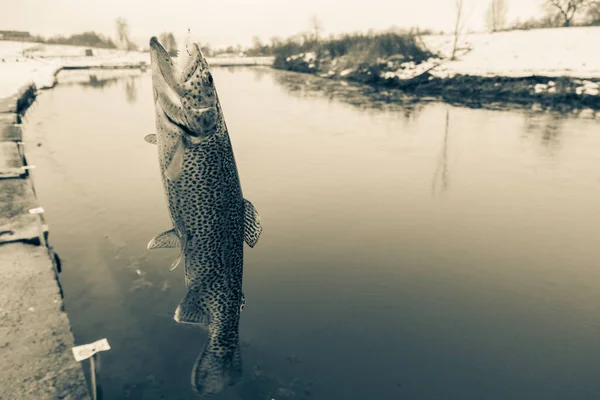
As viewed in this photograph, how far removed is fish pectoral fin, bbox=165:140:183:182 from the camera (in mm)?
3365

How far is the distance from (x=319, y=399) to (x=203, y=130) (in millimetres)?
3435

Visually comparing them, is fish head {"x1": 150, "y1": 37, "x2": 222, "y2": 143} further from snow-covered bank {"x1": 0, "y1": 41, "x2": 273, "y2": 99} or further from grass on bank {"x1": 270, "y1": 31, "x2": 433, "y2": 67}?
snow-covered bank {"x1": 0, "y1": 41, "x2": 273, "y2": 99}

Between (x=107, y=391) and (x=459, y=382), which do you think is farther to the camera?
(x=459, y=382)

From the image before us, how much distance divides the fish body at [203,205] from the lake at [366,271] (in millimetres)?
1351

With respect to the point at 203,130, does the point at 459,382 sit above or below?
below

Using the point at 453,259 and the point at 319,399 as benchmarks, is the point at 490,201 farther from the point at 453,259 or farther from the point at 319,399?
the point at 319,399

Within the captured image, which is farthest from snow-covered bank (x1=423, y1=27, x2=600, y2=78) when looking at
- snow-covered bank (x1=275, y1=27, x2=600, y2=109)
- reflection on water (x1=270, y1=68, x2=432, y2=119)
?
reflection on water (x1=270, y1=68, x2=432, y2=119)

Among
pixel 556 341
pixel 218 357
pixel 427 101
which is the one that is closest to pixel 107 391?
pixel 218 357

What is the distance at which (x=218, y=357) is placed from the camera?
161 inches

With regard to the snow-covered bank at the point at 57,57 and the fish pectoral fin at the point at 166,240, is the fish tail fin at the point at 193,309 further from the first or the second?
the snow-covered bank at the point at 57,57

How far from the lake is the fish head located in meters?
3.19

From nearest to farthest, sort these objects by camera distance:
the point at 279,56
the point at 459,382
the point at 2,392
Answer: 1. the point at 2,392
2. the point at 459,382
3. the point at 279,56

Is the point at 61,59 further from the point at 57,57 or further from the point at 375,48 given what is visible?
the point at 375,48

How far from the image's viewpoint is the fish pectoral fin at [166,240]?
11.9 feet
